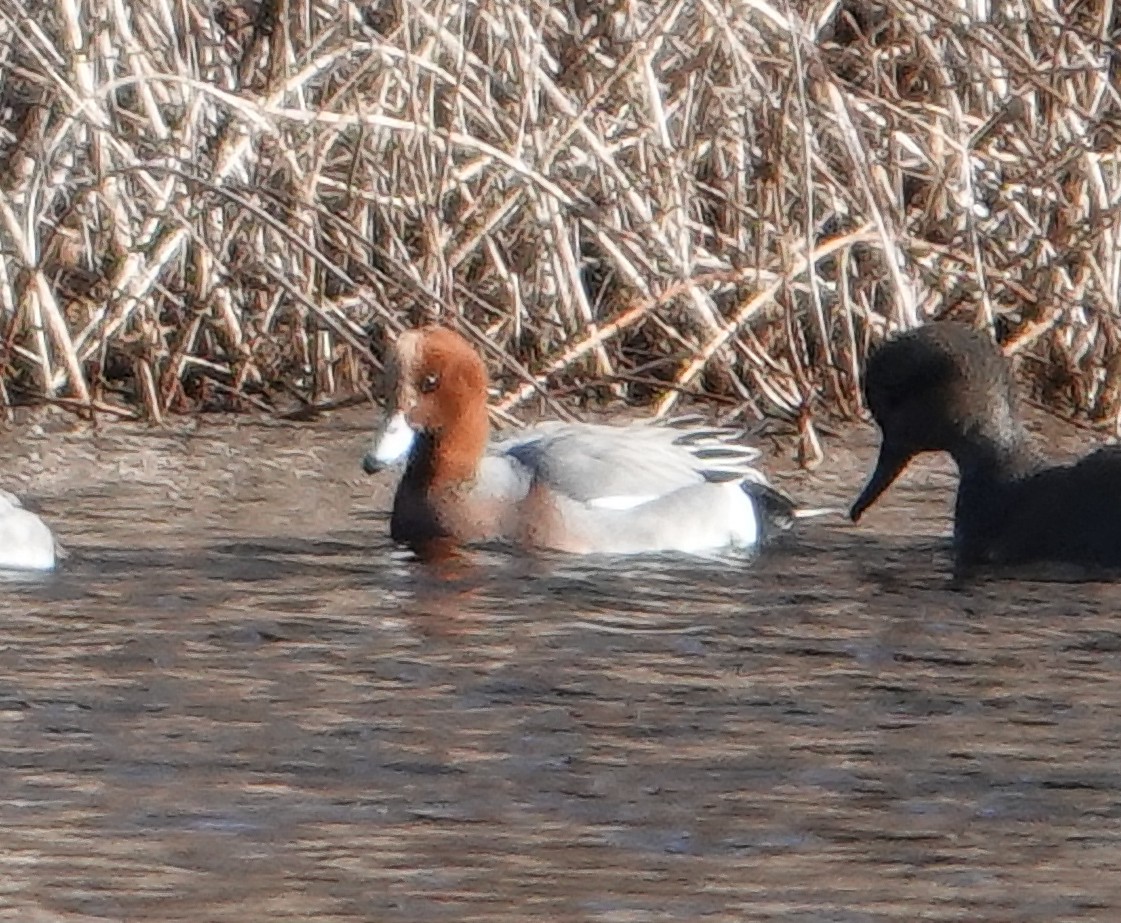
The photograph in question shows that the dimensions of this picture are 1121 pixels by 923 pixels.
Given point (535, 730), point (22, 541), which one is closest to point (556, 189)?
point (22, 541)

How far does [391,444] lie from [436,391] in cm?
21

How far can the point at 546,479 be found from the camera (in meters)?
7.50

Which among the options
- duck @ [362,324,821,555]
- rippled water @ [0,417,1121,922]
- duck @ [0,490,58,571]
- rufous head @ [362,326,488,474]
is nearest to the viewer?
rippled water @ [0,417,1121,922]

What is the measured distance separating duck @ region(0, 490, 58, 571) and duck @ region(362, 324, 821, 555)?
3.17 ft

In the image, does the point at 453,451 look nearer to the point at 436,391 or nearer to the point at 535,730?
the point at 436,391

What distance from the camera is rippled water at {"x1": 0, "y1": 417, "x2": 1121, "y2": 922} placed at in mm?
4410

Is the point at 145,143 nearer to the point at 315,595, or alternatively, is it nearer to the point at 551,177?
the point at 551,177

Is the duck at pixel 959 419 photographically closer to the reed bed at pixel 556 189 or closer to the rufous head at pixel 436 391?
the reed bed at pixel 556 189

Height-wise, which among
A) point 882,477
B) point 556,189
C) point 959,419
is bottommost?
point 882,477

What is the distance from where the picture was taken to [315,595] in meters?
6.67

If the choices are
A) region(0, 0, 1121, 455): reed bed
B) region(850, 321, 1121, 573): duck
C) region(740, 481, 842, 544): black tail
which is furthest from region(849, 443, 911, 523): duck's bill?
region(0, 0, 1121, 455): reed bed

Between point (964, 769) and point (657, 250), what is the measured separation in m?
3.34

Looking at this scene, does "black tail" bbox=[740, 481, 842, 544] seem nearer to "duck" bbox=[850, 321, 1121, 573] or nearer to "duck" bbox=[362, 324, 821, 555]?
"duck" bbox=[362, 324, 821, 555]

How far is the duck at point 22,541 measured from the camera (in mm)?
6676
